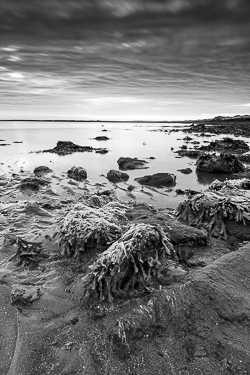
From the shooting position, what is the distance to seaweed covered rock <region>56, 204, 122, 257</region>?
324cm

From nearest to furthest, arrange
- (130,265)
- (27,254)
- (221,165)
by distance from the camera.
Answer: (130,265) → (27,254) → (221,165)

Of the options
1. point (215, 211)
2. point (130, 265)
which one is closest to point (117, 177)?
point (215, 211)

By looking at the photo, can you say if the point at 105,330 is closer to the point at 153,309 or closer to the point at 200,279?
the point at 153,309

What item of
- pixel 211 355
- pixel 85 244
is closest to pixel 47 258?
pixel 85 244

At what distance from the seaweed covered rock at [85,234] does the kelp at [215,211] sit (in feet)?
5.20

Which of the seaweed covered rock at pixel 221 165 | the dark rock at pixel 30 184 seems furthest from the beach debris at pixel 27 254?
the seaweed covered rock at pixel 221 165

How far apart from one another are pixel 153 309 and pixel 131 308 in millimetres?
211

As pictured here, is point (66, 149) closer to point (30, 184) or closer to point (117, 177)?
point (117, 177)

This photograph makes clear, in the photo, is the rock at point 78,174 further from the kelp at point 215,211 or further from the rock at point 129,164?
the kelp at point 215,211

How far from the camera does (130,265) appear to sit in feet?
8.50

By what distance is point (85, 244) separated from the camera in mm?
3256

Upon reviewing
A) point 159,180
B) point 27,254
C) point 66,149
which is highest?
point 27,254

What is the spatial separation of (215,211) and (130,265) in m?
2.23

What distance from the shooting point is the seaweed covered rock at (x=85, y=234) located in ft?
10.6
